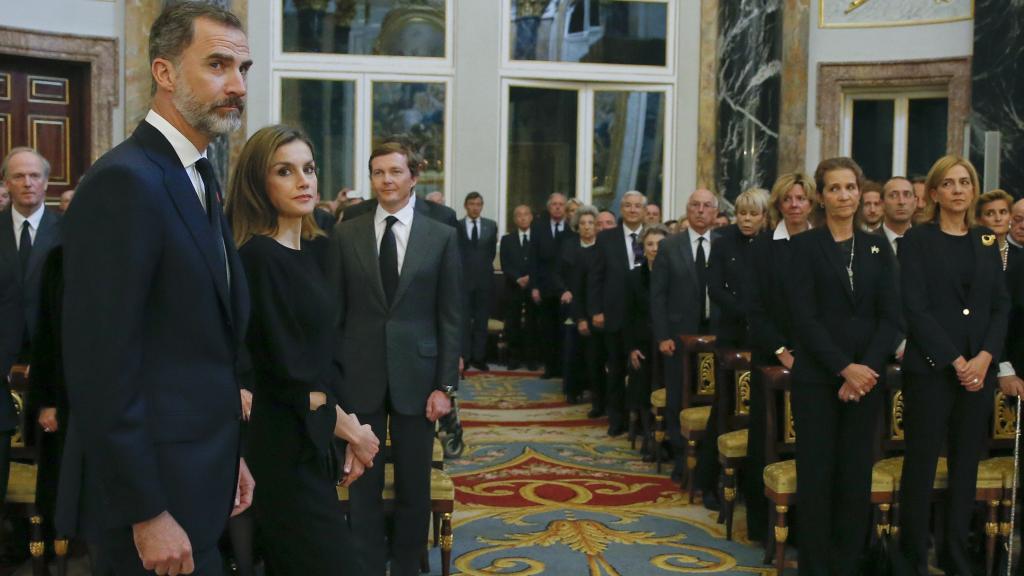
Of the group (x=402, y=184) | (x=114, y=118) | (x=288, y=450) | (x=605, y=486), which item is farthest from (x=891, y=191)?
(x=114, y=118)

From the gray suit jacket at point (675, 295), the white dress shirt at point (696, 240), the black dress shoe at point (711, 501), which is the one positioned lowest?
the black dress shoe at point (711, 501)

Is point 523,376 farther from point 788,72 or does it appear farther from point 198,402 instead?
point 198,402

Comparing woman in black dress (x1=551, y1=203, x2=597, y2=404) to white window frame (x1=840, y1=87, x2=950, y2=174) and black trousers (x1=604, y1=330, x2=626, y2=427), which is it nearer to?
black trousers (x1=604, y1=330, x2=626, y2=427)

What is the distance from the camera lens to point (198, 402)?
2.07m

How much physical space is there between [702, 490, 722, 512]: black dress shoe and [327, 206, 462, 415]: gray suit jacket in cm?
216

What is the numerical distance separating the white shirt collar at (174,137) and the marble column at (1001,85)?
10.3 metres

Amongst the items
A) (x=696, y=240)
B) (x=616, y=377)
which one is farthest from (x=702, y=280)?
(x=616, y=377)

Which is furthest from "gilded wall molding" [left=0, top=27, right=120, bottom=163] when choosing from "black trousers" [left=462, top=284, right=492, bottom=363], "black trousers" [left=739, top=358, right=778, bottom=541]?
"black trousers" [left=739, top=358, right=778, bottom=541]

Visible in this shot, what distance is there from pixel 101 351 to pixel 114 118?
9.73 meters

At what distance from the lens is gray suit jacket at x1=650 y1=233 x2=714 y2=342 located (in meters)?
6.95

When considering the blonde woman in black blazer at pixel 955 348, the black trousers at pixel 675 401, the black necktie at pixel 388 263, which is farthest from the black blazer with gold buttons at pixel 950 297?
the black trousers at pixel 675 401

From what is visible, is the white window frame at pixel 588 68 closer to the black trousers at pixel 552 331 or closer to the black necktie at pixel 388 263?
the black trousers at pixel 552 331

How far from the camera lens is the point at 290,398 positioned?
2.99 metres

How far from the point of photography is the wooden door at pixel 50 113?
10.4m
